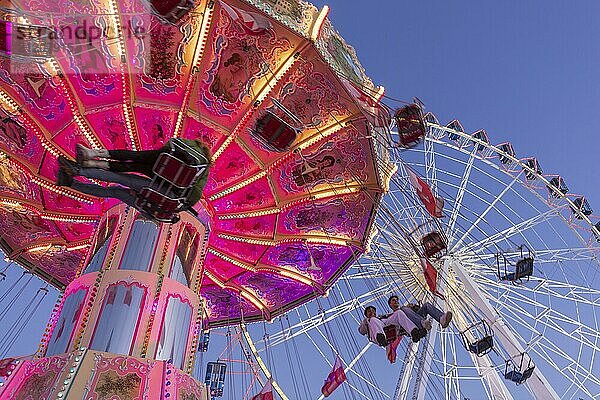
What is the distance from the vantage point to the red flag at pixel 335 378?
12.0 meters

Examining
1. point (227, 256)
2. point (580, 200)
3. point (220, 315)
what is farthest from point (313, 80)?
point (580, 200)

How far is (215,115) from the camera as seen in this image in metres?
8.59

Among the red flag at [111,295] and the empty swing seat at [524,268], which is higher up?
the empty swing seat at [524,268]

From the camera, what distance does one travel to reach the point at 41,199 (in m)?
9.80

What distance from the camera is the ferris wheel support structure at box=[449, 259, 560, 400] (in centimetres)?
1369

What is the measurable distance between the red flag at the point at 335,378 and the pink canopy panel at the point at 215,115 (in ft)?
8.80

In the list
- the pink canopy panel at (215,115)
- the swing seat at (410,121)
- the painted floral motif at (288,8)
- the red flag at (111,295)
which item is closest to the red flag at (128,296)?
the red flag at (111,295)

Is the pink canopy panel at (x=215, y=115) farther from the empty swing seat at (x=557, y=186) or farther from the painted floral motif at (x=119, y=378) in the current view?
the empty swing seat at (x=557, y=186)

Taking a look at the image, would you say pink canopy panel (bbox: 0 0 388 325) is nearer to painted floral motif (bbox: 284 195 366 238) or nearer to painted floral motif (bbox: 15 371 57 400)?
painted floral motif (bbox: 284 195 366 238)

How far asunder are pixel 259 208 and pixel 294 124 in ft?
6.56

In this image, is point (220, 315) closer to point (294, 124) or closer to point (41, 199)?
point (41, 199)

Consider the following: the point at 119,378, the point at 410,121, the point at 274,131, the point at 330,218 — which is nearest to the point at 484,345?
the point at 330,218

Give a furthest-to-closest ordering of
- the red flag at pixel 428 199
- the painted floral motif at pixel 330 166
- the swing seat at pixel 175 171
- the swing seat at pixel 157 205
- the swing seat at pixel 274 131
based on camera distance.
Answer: the red flag at pixel 428 199, the painted floral motif at pixel 330 166, the swing seat at pixel 274 131, the swing seat at pixel 157 205, the swing seat at pixel 175 171

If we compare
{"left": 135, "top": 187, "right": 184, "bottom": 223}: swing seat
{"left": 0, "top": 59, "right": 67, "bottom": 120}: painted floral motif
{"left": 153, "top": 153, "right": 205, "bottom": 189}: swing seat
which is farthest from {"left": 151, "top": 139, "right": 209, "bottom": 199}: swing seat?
{"left": 0, "top": 59, "right": 67, "bottom": 120}: painted floral motif
